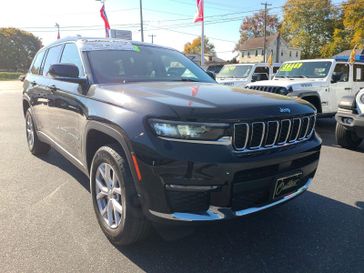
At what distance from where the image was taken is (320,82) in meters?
8.98

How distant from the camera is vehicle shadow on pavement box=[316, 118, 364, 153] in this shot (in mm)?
7223

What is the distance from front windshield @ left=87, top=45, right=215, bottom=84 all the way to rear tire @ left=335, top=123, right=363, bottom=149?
354 centimetres

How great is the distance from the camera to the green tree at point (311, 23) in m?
58.0

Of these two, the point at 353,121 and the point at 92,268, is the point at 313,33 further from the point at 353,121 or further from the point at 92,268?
the point at 92,268

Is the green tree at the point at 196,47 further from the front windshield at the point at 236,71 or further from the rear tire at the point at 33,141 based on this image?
the rear tire at the point at 33,141

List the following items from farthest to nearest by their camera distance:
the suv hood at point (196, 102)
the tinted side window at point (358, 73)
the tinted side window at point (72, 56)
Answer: the tinted side window at point (358, 73), the tinted side window at point (72, 56), the suv hood at point (196, 102)

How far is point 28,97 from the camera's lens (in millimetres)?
5656

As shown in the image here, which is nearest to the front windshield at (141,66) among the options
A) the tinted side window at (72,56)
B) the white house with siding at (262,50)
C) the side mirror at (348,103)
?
the tinted side window at (72,56)

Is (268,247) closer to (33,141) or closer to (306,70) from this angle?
(33,141)

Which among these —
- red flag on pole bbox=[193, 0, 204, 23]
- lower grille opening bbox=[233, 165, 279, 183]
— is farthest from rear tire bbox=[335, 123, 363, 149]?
red flag on pole bbox=[193, 0, 204, 23]

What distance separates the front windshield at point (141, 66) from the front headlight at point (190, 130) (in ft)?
3.93

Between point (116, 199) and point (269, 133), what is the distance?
1.38 metres

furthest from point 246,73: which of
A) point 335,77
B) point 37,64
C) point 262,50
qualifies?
point 262,50

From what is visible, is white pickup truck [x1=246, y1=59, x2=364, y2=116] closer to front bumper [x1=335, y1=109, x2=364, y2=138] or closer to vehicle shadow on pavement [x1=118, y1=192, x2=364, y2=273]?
front bumper [x1=335, y1=109, x2=364, y2=138]
